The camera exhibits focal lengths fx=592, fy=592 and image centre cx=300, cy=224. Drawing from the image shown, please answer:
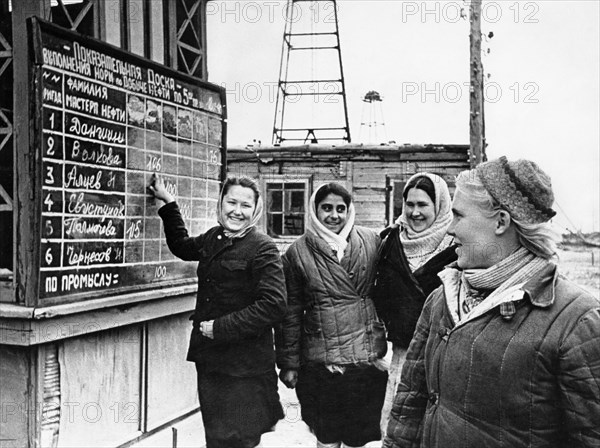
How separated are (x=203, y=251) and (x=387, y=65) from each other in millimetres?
18917

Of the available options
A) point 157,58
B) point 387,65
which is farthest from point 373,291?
point 387,65

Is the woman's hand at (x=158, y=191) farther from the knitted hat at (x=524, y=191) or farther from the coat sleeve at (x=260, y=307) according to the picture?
the knitted hat at (x=524, y=191)

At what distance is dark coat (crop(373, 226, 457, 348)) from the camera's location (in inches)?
143

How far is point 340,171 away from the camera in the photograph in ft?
44.3

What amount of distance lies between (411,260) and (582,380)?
7.01ft

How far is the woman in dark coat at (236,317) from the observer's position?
360 centimetres

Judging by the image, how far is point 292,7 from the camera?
14602 millimetres

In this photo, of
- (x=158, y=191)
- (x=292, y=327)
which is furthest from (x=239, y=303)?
(x=158, y=191)

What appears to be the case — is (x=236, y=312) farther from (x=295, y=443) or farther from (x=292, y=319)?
(x=295, y=443)

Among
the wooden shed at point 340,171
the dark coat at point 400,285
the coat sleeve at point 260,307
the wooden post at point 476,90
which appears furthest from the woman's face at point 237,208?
the wooden shed at point 340,171

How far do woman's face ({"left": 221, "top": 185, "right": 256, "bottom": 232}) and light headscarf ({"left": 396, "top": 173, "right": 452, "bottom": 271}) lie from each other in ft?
3.32

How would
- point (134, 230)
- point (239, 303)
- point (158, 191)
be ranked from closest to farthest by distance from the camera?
point (239, 303)
point (134, 230)
point (158, 191)

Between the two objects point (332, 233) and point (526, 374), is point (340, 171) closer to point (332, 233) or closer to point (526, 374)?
point (332, 233)

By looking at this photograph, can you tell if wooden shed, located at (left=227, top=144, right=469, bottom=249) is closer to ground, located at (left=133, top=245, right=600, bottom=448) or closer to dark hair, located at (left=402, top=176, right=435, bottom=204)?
ground, located at (left=133, top=245, right=600, bottom=448)
